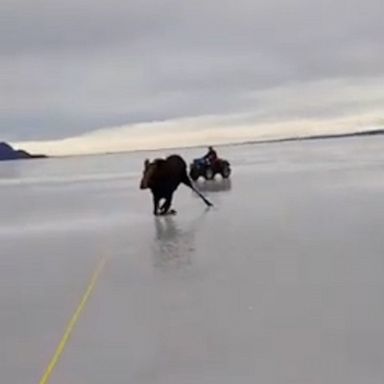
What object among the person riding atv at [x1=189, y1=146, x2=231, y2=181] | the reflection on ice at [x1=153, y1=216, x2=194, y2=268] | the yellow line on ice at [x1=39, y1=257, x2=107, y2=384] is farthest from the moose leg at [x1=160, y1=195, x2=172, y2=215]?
the person riding atv at [x1=189, y1=146, x2=231, y2=181]

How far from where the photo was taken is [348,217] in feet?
55.3

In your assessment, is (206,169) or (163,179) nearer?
(163,179)

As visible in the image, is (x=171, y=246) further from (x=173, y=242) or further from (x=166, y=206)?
(x=166, y=206)

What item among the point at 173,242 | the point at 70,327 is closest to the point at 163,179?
the point at 173,242

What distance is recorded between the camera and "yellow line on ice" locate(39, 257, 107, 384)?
6531 mm

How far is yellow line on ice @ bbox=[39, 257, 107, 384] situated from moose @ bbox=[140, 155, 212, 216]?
735cm

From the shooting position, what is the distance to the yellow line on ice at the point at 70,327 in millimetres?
6531

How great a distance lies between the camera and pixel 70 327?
26.5 feet

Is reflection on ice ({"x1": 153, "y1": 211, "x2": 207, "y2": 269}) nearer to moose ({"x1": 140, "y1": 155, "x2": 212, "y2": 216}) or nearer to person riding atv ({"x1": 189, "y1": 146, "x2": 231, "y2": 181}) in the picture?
moose ({"x1": 140, "y1": 155, "x2": 212, "y2": 216})

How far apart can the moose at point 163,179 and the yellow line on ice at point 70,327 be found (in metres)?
7.35

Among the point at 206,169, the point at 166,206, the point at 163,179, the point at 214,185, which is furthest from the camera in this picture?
the point at 206,169

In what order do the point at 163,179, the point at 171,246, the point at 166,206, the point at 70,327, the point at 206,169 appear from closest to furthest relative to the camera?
the point at 70,327, the point at 171,246, the point at 163,179, the point at 166,206, the point at 206,169

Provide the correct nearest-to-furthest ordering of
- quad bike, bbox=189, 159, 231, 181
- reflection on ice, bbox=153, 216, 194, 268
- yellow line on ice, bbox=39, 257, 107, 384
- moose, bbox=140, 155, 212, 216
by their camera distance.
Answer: yellow line on ice, bbox=39, 257, 107, 384, reflection on ice, bbox=153, 216, 194, 268, moose, bbox=140, 155, 212, 216, quad bike, bbox=189, 159, 231, 181

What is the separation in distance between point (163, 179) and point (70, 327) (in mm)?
11502
